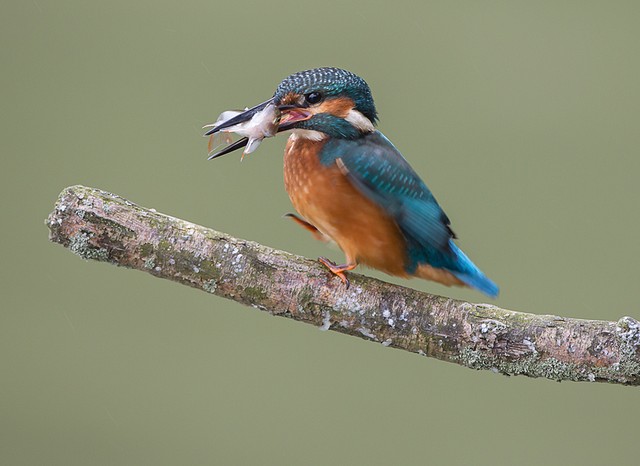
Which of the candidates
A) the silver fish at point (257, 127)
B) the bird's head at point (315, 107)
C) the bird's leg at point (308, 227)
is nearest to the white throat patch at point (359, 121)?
the bird's head at point (315, 107)

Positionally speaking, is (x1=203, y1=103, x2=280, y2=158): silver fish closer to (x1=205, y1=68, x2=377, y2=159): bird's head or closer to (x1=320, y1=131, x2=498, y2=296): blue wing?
(x1=205, y1=68, x2=377, y2=159): bird's head

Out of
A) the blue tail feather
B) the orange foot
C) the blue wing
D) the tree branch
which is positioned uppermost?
the blue wing

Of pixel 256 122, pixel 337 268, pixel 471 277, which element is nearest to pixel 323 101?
pixel 256 122

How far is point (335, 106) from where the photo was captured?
6.13ft

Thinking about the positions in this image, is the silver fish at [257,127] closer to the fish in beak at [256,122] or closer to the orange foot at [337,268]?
the fish in beak at [256,122]

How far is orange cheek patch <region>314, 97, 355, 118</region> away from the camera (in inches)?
73.2

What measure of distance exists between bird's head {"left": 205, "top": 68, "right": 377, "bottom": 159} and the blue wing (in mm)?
43

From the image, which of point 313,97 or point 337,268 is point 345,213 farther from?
point 313,97

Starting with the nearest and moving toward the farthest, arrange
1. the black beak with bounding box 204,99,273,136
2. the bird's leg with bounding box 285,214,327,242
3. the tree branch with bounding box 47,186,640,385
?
the tree branch with bounding box 47,186,640,385 → the black beak with bounding box 204,99,273,136 → the bird's leg with bounding box 285,214,327,242

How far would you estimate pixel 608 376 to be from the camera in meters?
1.58

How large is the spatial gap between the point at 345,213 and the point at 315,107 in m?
0.26

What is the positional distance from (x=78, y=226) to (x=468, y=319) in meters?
0.86

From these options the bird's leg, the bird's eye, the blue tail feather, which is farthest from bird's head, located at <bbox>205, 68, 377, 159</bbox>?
the blue tail feather

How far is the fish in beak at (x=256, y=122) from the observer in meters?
1.79
